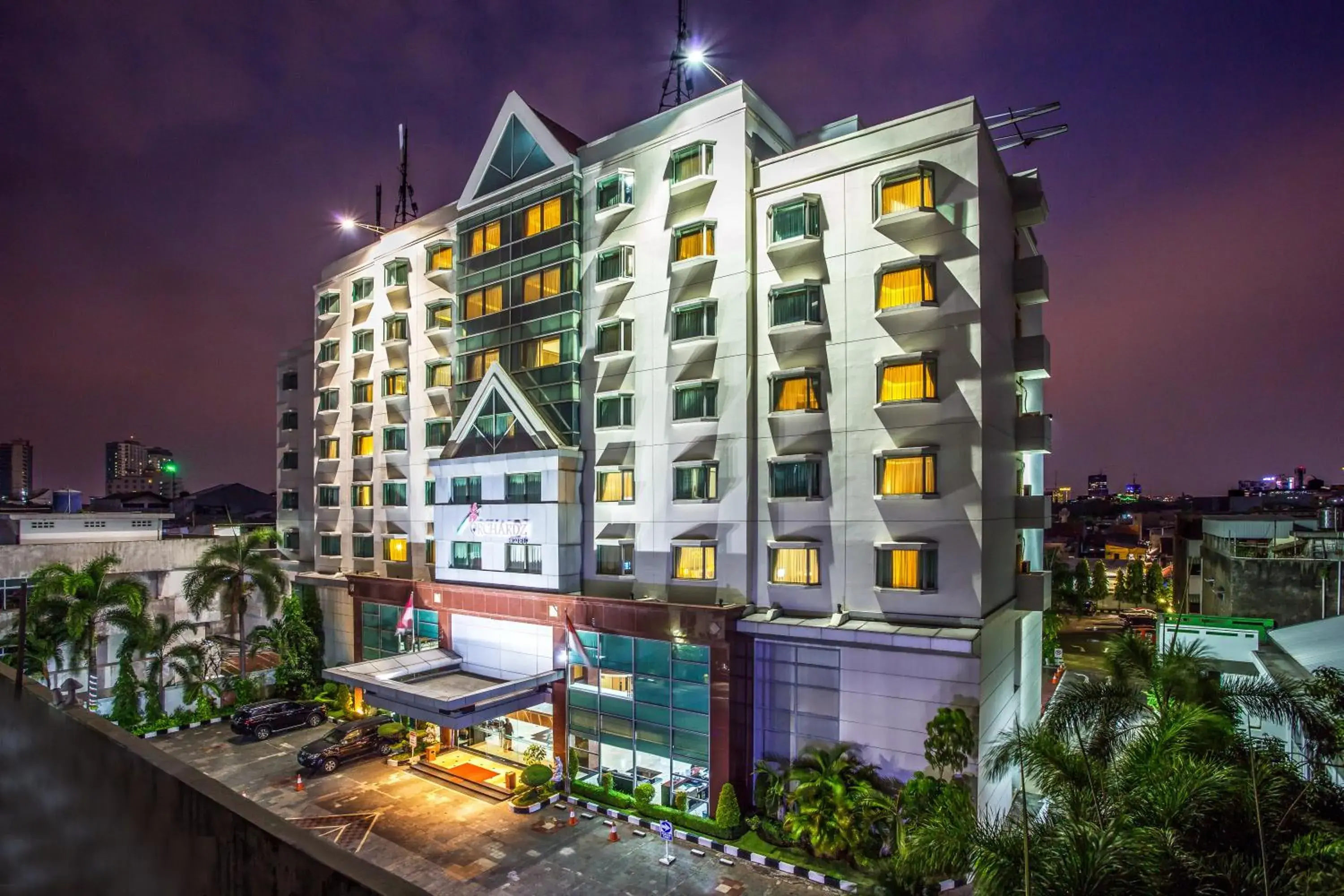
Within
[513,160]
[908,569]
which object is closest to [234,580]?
[513,160]

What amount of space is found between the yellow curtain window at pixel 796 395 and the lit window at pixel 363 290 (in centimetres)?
2811

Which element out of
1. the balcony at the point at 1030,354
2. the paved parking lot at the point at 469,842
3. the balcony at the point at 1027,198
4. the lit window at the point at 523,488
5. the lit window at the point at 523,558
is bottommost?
the paved parking lot at the point at 469,842

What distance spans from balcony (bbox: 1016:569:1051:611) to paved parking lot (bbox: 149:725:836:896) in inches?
503

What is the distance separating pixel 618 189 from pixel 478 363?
37.7ft

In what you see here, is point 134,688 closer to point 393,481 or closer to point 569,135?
point 393,481

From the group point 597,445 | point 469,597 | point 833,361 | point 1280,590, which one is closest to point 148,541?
point 469,597

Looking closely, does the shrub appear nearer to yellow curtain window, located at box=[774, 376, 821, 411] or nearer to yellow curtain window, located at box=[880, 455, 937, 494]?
yellow curtain window, located at box=[880, 455, 937, 494]

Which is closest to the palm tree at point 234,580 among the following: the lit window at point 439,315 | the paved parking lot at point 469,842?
the paved parking lot at point 469,842

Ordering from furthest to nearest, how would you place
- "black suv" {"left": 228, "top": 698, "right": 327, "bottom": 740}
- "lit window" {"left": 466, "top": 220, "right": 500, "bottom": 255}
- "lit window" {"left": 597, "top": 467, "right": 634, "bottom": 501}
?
"lit window" {"left": 466, "top": 220, "right": 500, "bottom": 255} → "black suv" {"left": 228, "top": 698, "right": 327, "bottom": 740} → "lit window" {"left": 597, "top": 467, "right": 634, "bottom": 501}

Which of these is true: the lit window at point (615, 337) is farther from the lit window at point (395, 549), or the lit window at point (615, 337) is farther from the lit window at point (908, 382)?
the lit window at point (395, 549)

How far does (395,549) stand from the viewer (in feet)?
132

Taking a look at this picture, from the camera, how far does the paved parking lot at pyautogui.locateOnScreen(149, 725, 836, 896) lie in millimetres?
20609

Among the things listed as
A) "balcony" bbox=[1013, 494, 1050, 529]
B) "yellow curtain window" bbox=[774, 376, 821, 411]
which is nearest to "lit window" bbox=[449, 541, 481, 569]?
"yellow curtain window" bbox=[774, 376, 821, 411]

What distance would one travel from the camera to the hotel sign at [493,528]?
3062 cm
